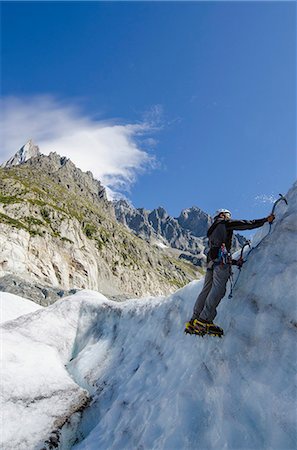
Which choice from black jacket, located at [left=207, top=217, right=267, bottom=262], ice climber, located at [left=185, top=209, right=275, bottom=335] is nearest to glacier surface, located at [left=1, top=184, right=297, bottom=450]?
ice climber, located at [left=185, top=209, right=275, bottom=335]

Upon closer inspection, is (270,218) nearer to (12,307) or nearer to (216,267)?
(216,267)

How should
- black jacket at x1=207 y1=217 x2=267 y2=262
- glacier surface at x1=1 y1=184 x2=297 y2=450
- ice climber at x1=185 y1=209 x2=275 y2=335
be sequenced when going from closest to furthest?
glacier surface at x1=1 y1=184 x2=297 y2=450 < ice climber at x1=185 y1=209 x2=275 y2=335 < black jacket at x1=207 y1=217 x2=267 y2=262

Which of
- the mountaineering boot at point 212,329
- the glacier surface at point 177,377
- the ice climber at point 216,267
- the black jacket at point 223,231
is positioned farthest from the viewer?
the black jacket at point 223,231

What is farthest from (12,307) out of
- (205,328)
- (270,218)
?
(270,218)

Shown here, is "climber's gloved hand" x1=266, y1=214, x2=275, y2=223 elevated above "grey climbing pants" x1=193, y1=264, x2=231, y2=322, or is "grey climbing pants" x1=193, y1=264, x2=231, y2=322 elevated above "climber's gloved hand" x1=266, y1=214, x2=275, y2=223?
"climber's gloved hand" x1=266, y1=214, x2=275, y2=223

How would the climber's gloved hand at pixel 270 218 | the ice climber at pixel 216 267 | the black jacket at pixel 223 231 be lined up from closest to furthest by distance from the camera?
the ice climber at pixel 216 267 → the black jacket at pixel 223 231 → the climber's gloved hand at pixel 270 218

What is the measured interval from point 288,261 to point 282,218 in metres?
1.69

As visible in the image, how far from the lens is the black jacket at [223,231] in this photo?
10.7m

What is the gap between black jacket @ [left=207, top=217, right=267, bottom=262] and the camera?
10.7 meters

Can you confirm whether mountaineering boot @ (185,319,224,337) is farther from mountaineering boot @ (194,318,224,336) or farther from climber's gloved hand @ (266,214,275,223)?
climber's gloved hand @ (266,214,275,223)

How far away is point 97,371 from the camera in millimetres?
15016

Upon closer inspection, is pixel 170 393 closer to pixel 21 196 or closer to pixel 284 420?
pixel 284 420

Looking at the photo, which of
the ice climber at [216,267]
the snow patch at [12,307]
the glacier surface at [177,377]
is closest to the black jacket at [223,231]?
the ice climber at [216,267]

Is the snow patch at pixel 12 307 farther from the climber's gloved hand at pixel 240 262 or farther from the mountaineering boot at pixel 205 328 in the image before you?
the climber's gloved hand at pixel 240 262
